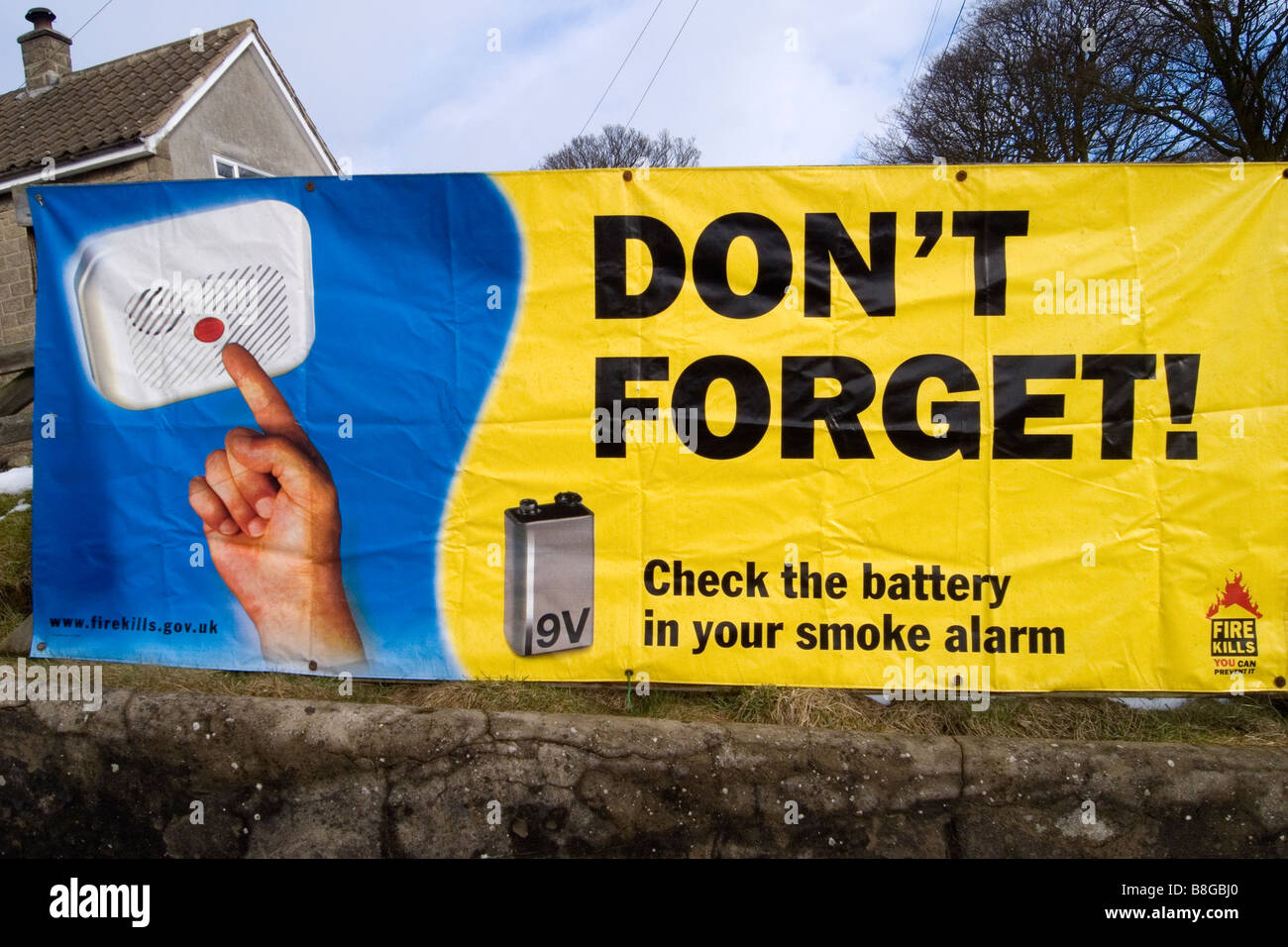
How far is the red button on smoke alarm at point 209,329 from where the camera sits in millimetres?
3717

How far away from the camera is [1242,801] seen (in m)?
2.74

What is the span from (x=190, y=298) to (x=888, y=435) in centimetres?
316

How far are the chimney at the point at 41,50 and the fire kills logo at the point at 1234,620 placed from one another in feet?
62.6

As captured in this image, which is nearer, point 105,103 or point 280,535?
point 280,535

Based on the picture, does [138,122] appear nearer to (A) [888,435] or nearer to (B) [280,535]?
(B) [280,535]

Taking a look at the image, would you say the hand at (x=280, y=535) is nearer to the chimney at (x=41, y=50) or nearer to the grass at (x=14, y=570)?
the grass at (x=14, y=570)

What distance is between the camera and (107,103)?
44.5ft

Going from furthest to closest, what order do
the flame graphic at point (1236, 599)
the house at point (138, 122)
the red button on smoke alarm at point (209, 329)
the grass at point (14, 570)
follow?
the house at point (138, 122) → the grass at point (14, 570) → the red button on smoke alarm at point (209, 329) → the flame graphic at point (1236, 599)

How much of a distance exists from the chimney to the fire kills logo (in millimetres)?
19070

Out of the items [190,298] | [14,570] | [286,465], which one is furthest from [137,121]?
[286,465]

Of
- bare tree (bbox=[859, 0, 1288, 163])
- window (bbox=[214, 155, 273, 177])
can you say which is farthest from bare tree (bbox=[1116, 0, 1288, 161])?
window (bbox=[214, 155, 273, 177])

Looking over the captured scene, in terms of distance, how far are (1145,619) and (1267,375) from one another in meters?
1.10

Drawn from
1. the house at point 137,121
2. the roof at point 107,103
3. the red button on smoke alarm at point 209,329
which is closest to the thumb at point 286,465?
the red button on smoke alarm at point 209,329
